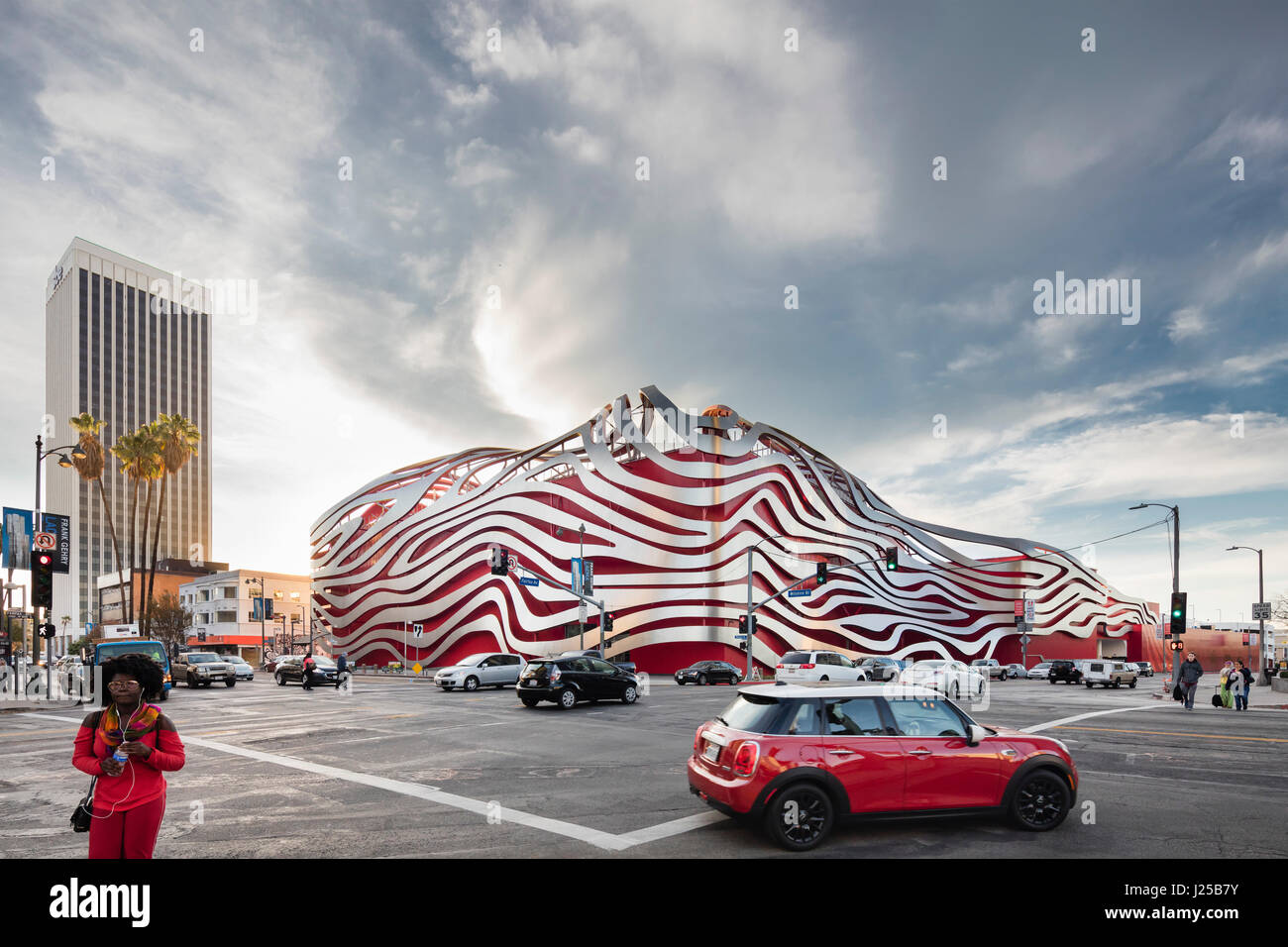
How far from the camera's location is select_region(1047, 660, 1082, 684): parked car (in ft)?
155

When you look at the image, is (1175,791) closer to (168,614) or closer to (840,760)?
(840,760)

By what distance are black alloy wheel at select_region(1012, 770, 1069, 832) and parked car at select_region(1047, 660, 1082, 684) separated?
45.1 metres

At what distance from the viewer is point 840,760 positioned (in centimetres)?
769

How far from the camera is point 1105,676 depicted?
143ft

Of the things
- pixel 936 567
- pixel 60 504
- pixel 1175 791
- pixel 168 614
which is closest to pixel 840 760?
pixel 1175 791

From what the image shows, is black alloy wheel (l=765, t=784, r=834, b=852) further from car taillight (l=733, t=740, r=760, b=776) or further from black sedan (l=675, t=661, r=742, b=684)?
black sedan (l=675, t=661, r=742, b=684)

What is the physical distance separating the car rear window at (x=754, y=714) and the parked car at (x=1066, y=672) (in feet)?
153

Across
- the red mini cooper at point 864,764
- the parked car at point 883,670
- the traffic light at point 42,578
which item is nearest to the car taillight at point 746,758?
the red mini cooper at point 864,764

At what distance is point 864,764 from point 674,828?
7.11 ft

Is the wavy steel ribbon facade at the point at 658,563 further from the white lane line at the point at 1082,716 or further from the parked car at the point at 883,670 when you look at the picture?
the white lane line at the point at 1082,716

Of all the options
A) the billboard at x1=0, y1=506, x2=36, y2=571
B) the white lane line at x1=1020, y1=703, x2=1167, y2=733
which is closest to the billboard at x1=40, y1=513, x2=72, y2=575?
the billboard at x1=0, y1=506, x2=36, y2=571
